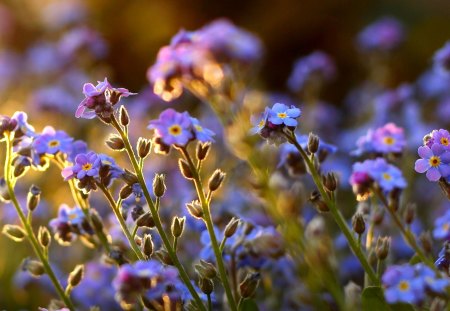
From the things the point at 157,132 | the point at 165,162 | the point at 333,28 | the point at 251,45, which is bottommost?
the point at 157,132

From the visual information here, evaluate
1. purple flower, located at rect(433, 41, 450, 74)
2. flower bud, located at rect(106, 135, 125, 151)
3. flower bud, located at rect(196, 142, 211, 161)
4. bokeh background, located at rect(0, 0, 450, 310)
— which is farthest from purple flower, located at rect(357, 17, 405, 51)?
flower bud, located at rect(106, 135, 125, 151)

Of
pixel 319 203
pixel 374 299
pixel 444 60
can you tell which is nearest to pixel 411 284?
pixel 374 299

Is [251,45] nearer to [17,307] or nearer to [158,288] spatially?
[17,307]

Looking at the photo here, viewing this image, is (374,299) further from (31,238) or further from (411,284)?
(31,238)

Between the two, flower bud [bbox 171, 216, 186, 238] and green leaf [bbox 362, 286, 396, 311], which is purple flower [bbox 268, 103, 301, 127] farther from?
green leaf [bbox 362, 286, 396, 311]

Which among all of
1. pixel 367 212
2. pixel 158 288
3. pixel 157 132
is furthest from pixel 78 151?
pixel 367 212

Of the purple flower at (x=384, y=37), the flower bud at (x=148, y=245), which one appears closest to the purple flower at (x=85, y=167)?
the flower bud at (x=148, y=245)

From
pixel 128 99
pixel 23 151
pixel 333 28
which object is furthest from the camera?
pixel 333 28

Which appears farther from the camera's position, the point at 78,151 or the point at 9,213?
the point at 9,213

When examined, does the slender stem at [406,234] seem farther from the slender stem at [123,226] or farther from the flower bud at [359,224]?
the slender stem at [123,226]
